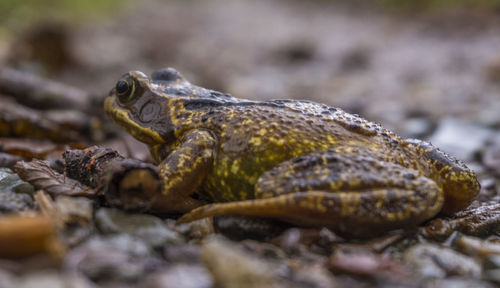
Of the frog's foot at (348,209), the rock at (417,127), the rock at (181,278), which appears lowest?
the rock at (181,278)

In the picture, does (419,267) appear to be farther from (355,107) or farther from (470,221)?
(355,107)

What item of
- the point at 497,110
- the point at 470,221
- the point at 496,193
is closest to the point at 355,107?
the point at 497,110

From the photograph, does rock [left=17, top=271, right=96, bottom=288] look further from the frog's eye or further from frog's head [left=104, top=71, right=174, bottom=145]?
the frog's eye

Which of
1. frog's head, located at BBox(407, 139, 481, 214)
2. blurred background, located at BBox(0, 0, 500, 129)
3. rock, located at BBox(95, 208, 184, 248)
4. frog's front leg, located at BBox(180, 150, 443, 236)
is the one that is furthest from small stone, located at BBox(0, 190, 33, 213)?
blurred background, located at BBox(0, 0, 500, 129)

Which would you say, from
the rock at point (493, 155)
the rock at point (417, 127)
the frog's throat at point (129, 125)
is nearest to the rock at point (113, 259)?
the frog's throat at point (129, 125)

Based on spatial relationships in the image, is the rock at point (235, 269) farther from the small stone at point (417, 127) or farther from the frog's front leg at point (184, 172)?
the small stone at point (417, 127)

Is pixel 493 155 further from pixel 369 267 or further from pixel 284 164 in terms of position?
pixel 369 267
